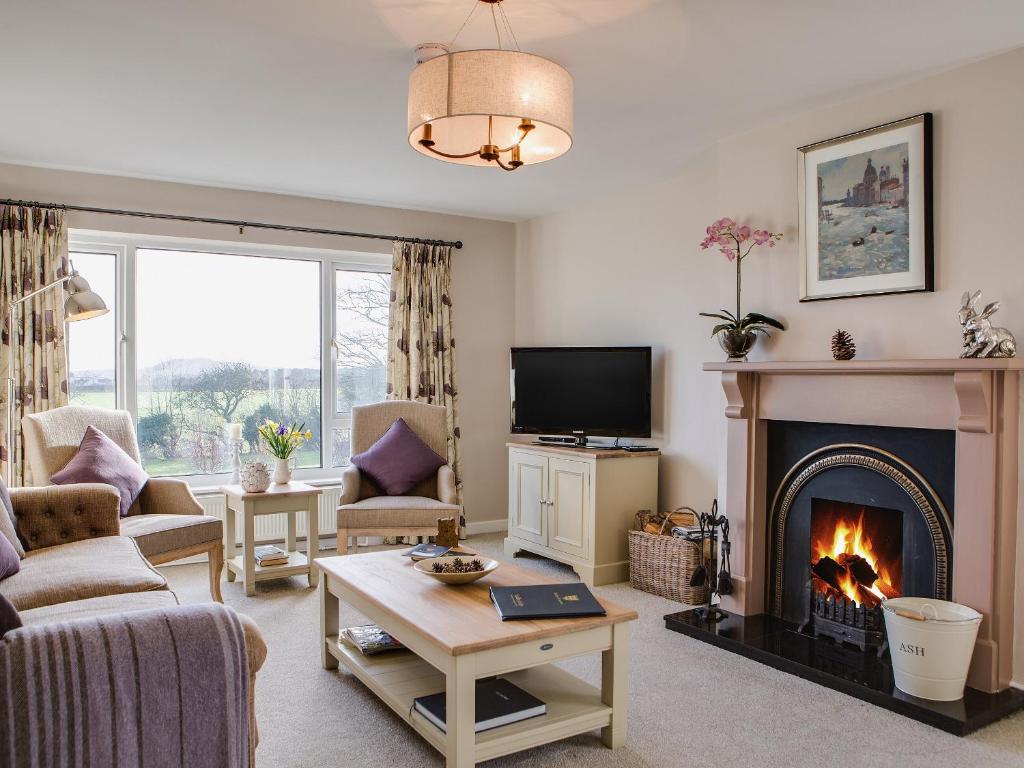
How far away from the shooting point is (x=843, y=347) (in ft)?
10.6

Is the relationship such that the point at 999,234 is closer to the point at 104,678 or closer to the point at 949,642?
the point at 949,642

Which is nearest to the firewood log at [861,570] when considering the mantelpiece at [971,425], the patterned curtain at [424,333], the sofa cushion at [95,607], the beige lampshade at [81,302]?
the mantelpiece at [971,425]

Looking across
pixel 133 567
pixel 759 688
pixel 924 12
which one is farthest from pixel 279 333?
pixel 924 12

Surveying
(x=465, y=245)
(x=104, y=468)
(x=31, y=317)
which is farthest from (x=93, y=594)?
(x=465, y=245)

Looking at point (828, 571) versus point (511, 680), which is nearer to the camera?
point (511, 680)

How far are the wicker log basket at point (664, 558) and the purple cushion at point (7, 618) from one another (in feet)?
10.3

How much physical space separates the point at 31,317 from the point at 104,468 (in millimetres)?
1159

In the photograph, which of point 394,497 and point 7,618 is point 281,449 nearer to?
point 394,497

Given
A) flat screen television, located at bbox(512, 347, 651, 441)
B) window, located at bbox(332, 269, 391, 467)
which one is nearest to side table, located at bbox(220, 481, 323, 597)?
window, located at bbox(332, 269, 391, 467)

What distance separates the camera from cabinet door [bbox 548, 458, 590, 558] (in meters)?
4.60

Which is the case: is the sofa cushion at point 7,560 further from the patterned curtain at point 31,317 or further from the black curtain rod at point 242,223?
the black curtain rod at point 242,223

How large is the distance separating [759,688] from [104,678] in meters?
2.31

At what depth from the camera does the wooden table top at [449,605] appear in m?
2.26

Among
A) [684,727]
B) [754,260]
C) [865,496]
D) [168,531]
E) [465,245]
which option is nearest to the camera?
[684,727]
